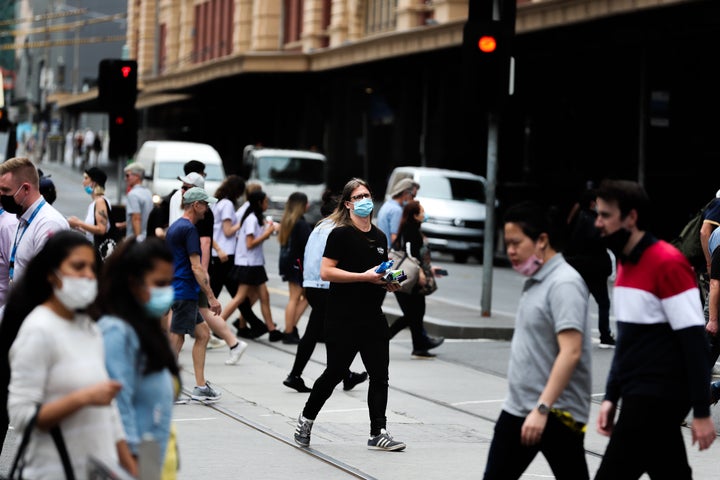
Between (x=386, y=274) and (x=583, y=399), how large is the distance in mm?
3237

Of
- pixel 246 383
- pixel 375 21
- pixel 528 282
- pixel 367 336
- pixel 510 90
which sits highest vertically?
pixel 375 21

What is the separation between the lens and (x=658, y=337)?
5.75 metres

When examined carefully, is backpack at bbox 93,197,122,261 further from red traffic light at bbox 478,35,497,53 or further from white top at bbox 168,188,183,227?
red traffic light at bbox 478,35,497,53

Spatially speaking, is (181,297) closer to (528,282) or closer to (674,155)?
(528,282)

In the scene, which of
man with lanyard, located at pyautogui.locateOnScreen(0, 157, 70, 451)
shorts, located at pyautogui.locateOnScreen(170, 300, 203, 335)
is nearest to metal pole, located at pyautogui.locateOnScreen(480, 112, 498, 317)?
shorts, located at pyautogui.locateOnScreen(170, 300, 203, 335)

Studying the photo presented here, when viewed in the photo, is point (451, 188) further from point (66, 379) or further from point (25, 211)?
point (66, 379)

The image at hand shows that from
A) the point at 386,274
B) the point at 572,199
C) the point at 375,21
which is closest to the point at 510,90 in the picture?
the point at 386,274

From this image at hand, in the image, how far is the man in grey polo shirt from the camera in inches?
228

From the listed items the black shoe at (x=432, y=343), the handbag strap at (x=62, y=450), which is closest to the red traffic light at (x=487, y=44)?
the black shoe at (x=432, y=343)

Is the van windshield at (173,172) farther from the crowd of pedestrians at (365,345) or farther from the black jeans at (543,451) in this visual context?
the black jeans at (543,451)

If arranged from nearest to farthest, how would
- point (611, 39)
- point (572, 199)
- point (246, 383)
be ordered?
point (246, 383), point (611, 39), point (572, 199)

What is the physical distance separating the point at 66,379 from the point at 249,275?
34.0 feet

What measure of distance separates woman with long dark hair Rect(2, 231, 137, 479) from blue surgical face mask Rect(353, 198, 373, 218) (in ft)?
15.1

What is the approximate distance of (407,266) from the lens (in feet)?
45.1
